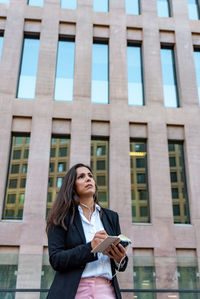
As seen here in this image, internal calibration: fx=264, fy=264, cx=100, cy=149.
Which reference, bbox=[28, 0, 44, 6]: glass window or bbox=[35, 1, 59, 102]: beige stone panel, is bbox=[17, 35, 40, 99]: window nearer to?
bbox=[35, 1, 59, 102]: beige stone panel

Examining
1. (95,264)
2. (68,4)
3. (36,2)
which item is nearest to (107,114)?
(68,4)

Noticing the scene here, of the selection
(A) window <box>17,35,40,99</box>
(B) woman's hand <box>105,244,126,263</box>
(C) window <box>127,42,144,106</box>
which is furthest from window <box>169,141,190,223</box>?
(B) woman's hand <box>105,244,126,263</box>

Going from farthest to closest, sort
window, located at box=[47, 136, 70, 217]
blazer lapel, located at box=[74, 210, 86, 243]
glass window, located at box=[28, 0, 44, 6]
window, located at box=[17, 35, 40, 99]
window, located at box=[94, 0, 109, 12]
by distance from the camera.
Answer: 1. window, located at box=[94, 0, 109, 12]
2. glass window, located at box=[28, 0, 44, 6]
3. window, located at box=[17, 35, 40, 99]
4. window, located at box=[47, 136, 70, 217]
5. blazer lapel, located at box=[74, 210, 86, 243]

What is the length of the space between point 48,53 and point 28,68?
1052 mm

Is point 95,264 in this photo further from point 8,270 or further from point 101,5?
point 101,5

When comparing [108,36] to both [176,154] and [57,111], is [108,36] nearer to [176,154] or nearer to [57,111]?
[57,111]

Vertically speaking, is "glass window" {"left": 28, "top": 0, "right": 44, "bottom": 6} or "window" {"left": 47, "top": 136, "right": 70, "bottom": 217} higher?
"glass window" {"left": 28, "top": 0, "right": 44, "bottom": 6}

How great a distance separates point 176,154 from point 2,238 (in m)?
7.02

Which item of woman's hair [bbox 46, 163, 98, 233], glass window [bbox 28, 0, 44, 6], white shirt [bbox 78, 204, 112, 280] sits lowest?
white shirt [bbox 78, 204, 112, 280]

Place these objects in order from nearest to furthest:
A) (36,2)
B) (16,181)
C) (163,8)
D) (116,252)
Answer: (116,252)
(16,181)
(36,2)
(163,8)

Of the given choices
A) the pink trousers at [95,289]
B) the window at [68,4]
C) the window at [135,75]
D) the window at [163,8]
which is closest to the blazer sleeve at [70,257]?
the pink trousers at [95,289]

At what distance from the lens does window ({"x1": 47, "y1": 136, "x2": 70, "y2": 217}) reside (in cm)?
941

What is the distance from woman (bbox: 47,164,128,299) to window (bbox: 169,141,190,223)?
24.2ft

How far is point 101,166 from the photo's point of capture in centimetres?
991
